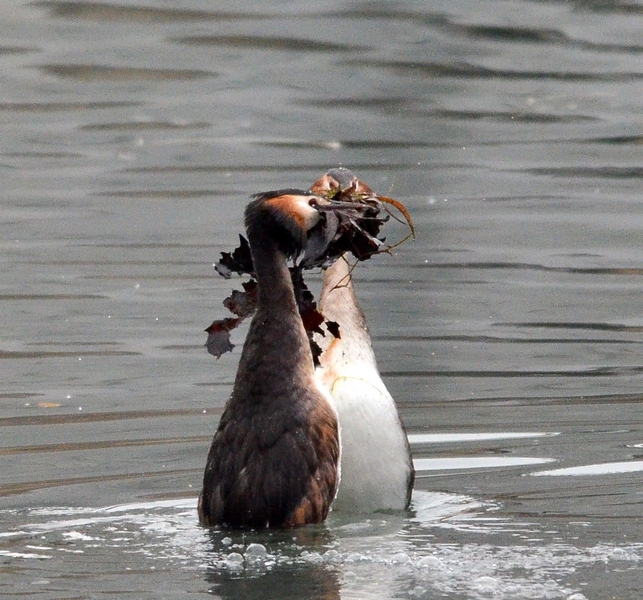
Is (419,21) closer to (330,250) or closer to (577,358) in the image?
(577,358)

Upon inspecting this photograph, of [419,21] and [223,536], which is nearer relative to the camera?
[223,536]

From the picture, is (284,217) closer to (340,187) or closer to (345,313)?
(340,187)

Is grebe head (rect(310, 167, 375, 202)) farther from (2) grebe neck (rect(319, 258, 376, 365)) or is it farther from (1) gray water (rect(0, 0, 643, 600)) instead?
(1) gray water (rect(0, 0, 643, 600))

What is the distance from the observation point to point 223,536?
20.2 feet

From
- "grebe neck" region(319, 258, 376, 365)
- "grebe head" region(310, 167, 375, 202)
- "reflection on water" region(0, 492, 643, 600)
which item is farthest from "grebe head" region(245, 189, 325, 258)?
"reflection on water" region(0, 492, 643, 600)

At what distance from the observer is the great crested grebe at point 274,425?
20.6 ft

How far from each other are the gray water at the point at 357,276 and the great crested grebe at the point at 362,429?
0.64ft

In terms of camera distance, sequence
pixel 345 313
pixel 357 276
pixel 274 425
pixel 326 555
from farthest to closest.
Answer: pixel 357 276, pixel 345 313, pixel 274 425, pixel 326 555

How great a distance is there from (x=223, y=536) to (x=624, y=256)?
6.87m

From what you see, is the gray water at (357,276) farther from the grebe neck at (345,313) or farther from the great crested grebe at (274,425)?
the grebe neck at (345,313)

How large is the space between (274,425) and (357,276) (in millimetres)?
5665

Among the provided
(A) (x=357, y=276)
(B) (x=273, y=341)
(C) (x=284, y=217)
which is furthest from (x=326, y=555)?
(A) (x=357, y=276)

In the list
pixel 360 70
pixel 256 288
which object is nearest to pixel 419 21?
pixel 360 70

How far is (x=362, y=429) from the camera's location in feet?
22.8
